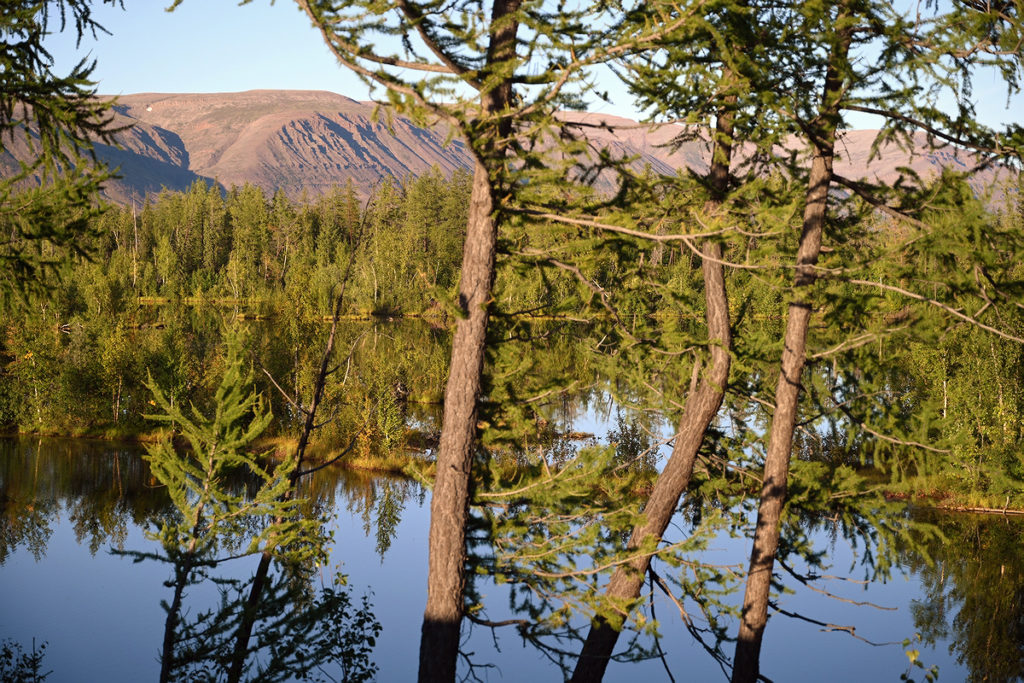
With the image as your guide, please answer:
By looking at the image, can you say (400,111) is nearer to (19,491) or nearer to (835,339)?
(835,339)

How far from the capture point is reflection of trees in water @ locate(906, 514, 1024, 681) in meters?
16.1

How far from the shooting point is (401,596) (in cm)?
1769

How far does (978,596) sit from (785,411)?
43.1ft

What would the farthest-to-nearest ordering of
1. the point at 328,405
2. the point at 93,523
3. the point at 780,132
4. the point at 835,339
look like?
the point at 328,405, the point at 93,523, the point at 835,339, the point at 780,132

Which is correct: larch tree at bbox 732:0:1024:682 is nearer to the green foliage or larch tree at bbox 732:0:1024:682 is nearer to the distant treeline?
the distant treeline

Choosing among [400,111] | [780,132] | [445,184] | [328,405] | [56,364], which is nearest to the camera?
[400,111]

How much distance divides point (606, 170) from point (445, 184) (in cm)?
9378

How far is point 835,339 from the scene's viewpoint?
970 cm

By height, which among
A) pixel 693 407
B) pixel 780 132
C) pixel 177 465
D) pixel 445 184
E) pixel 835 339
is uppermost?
pixel 445 184

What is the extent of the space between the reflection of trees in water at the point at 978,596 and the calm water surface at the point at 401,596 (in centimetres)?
4

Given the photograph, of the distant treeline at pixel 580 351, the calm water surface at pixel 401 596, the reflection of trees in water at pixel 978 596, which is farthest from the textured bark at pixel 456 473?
the reflection of trees in water at pixel 978 596

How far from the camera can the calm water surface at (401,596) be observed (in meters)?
15.2

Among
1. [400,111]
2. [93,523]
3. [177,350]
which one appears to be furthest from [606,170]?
[177,350]

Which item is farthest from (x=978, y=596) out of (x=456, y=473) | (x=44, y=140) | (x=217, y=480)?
(x=44, y=140)
